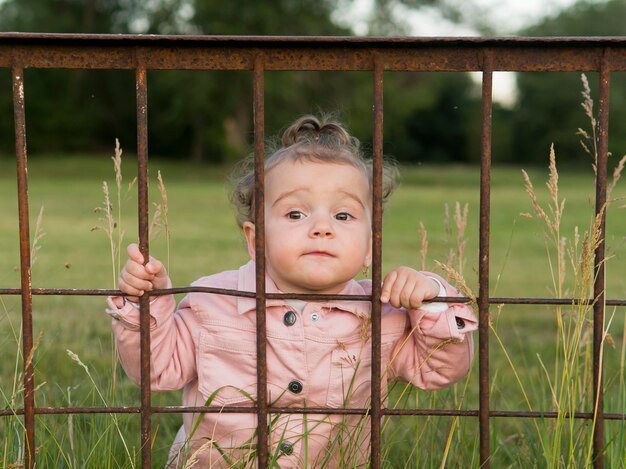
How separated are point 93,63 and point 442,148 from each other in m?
49.5

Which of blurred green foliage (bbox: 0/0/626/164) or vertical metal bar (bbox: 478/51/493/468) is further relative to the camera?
blurred green foliage (bbox: 0/0/626/164)

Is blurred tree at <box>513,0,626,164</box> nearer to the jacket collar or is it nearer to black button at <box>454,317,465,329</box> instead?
the jacket collar

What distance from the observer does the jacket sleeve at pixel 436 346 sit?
232cm

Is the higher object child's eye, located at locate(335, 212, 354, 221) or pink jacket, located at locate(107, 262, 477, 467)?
child's eye, located at locate(335, 212, 354, 221)

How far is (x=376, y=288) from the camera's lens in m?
2.07

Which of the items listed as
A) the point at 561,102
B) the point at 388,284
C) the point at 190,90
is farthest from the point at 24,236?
the point at 561,102

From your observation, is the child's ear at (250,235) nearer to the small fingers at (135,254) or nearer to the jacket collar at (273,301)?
the jacket collar at (273,301)

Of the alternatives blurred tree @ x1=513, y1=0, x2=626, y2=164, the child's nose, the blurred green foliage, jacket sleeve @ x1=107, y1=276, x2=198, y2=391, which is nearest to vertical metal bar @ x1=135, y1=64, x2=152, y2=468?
jacket sleeve @ x1=107, y1=276, x2=198, y2=391

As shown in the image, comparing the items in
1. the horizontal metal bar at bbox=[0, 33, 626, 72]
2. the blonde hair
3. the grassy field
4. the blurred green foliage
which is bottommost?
the grassy field

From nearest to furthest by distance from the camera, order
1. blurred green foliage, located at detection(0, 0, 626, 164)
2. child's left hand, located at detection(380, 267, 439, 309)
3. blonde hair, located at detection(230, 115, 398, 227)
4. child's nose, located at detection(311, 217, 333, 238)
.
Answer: child's left hand, located at detection(380, 267, 439, 309)
child's nose, located at detection(311, 217, 333, 238)
blonde hair, located at detection(230, 115, 398, 227)
blurred green foliage, located at detection(0, 0, 626, 164)

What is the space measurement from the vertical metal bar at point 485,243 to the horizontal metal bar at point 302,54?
0.06 meters

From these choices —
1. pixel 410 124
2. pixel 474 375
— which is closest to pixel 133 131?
pixel 410 124

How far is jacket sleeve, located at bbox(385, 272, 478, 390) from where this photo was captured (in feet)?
7.60

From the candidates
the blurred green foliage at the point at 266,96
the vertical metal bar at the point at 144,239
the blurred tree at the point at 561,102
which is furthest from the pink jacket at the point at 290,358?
the blurred tree at the point at 561,102
